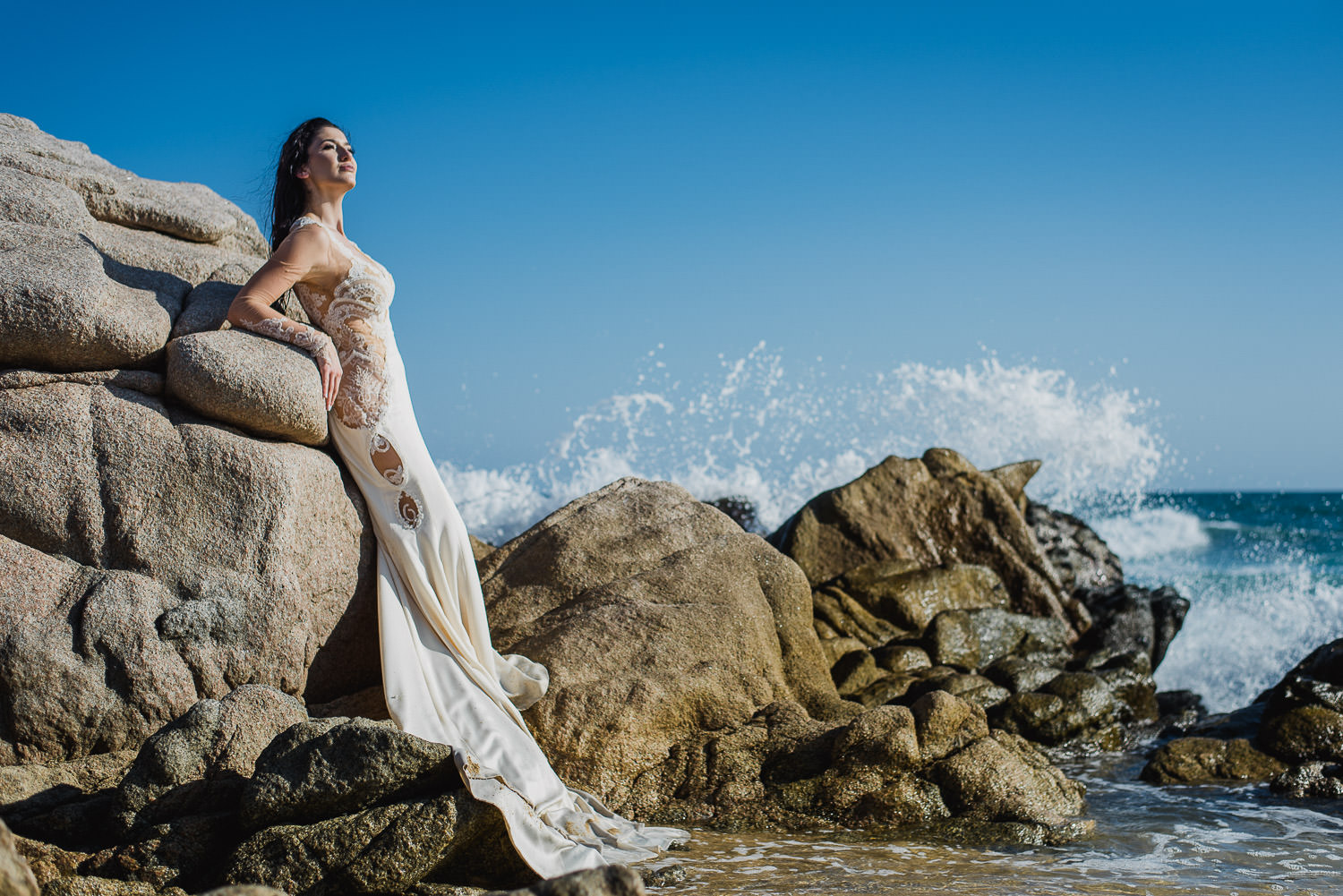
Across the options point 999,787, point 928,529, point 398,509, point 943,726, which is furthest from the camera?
point 928,529

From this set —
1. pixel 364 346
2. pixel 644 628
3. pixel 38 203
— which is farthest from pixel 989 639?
pixel 38 203

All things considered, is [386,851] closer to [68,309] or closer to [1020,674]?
[68,309]

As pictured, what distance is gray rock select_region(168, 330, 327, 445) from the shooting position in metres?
5.21

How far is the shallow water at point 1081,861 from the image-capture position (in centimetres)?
474

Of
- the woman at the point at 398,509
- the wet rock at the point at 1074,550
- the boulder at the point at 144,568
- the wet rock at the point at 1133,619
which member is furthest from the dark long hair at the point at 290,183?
the wet rock at the point at 1074,550

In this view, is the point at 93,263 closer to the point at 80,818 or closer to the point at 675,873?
the point at 80,818

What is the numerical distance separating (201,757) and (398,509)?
1.62 m

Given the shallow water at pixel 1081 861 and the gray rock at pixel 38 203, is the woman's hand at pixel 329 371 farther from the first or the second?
the shallow water at pixel 1081 861

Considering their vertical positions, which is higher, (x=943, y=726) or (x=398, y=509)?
(x=398, y=509)

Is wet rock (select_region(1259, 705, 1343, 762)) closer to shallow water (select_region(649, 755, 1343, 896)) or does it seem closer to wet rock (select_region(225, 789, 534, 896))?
shallow water (select_region(649, 755, 1343, 896))

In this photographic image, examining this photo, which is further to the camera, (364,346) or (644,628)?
(644,628)

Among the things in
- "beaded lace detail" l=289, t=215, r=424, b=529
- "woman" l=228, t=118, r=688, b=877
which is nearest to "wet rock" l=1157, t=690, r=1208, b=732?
"woman" l=228, t=118, r=688, b=877

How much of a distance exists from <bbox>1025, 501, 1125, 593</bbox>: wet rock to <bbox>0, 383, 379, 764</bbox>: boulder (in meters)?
10.4

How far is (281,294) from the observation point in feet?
18.9
